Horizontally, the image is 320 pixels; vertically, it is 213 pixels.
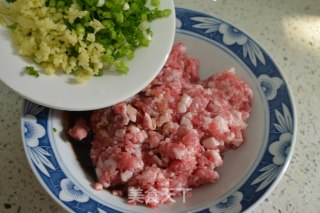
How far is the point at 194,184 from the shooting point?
1.22 meters

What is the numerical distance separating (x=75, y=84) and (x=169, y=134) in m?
0.32

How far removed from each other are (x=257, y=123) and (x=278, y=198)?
0.27 meters

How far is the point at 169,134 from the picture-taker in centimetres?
119

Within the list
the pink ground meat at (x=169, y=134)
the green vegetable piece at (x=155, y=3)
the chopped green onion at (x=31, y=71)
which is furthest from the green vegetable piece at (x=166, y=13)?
the chopped green onion at (x=31, y=71)

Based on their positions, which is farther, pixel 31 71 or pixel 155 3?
pixel 155 3

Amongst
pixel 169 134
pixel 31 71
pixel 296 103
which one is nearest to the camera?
pixel 31 71

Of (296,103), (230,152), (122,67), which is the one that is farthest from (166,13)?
(296,103)

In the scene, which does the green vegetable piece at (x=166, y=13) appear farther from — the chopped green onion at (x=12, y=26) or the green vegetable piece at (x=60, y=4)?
the chopped green onion at (x=12, y=26)

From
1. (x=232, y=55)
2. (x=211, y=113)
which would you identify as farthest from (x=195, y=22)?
(x=211, y=113)

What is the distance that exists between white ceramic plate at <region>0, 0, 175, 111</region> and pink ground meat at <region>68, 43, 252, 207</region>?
11 cm

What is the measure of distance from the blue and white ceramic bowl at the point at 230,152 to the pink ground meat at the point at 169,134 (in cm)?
4

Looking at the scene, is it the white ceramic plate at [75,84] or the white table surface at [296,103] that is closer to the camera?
the white ceramic plate at [75,84]

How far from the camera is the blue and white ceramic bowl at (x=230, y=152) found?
109cm

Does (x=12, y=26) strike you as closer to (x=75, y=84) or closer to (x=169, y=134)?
(x=75, y=84)
